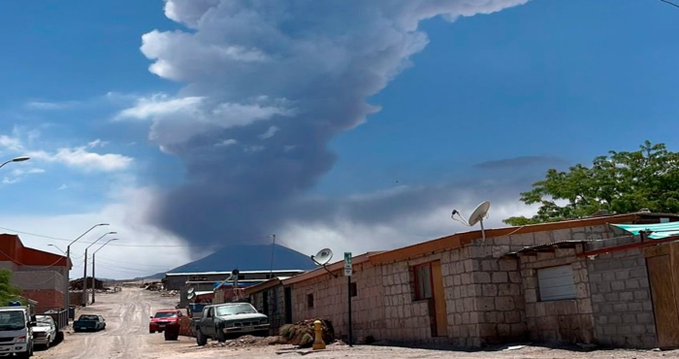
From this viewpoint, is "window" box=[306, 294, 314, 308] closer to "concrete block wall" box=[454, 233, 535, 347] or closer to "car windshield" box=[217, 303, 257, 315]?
"car windshield" box=[217, 303, 257, 315]

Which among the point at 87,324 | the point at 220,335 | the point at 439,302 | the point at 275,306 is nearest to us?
the point at 439,302

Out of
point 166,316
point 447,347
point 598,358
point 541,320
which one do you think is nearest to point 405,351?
point 447,347

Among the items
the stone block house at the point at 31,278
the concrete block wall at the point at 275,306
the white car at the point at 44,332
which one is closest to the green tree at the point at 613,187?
the concrete block wall at the point at 275,306

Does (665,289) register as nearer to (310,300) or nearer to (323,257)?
(323,257)

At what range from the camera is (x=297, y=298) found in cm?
3209

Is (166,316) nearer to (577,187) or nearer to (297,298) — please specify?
(297,298)

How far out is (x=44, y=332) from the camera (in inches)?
1219

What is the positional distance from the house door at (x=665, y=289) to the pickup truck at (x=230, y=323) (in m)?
15.6

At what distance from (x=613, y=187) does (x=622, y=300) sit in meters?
27.8

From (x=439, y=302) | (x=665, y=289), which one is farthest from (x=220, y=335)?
(x=665, y=289)

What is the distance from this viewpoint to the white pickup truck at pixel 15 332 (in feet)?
75.1

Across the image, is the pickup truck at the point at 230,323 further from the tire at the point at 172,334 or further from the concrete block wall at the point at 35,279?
the concrete block wall at the point at 35,279

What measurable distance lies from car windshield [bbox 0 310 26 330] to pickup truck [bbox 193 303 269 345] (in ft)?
21.8

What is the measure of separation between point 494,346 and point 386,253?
5354 mm
